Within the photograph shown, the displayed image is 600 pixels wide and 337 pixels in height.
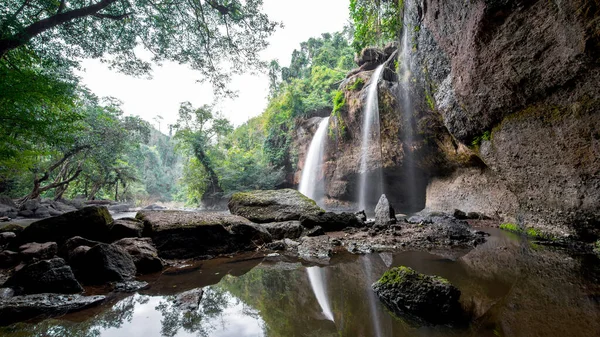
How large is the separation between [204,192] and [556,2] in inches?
1031

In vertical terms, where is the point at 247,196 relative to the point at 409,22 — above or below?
below

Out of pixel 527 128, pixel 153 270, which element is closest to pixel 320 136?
pixel 527 128

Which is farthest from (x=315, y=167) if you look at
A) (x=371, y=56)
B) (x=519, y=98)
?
(x=519, y=98)

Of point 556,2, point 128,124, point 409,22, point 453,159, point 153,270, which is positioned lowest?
point 153,270

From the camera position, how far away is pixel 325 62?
1112 inches

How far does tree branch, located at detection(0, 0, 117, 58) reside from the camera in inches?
219

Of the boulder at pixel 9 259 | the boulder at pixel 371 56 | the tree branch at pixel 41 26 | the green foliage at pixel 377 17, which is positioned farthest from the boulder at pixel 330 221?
the boulder at pixel 371 56

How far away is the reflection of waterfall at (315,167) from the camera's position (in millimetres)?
18688

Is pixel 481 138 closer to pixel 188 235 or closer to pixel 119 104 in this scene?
pixel 188 235

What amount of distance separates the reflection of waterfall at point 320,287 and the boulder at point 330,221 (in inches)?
122

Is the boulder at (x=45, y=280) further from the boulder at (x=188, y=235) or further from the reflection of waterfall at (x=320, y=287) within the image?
the reflection of waterfall at (x=320, y=287)

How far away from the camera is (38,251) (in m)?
3.68

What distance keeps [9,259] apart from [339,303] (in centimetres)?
482

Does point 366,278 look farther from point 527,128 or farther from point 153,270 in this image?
point 527,128
